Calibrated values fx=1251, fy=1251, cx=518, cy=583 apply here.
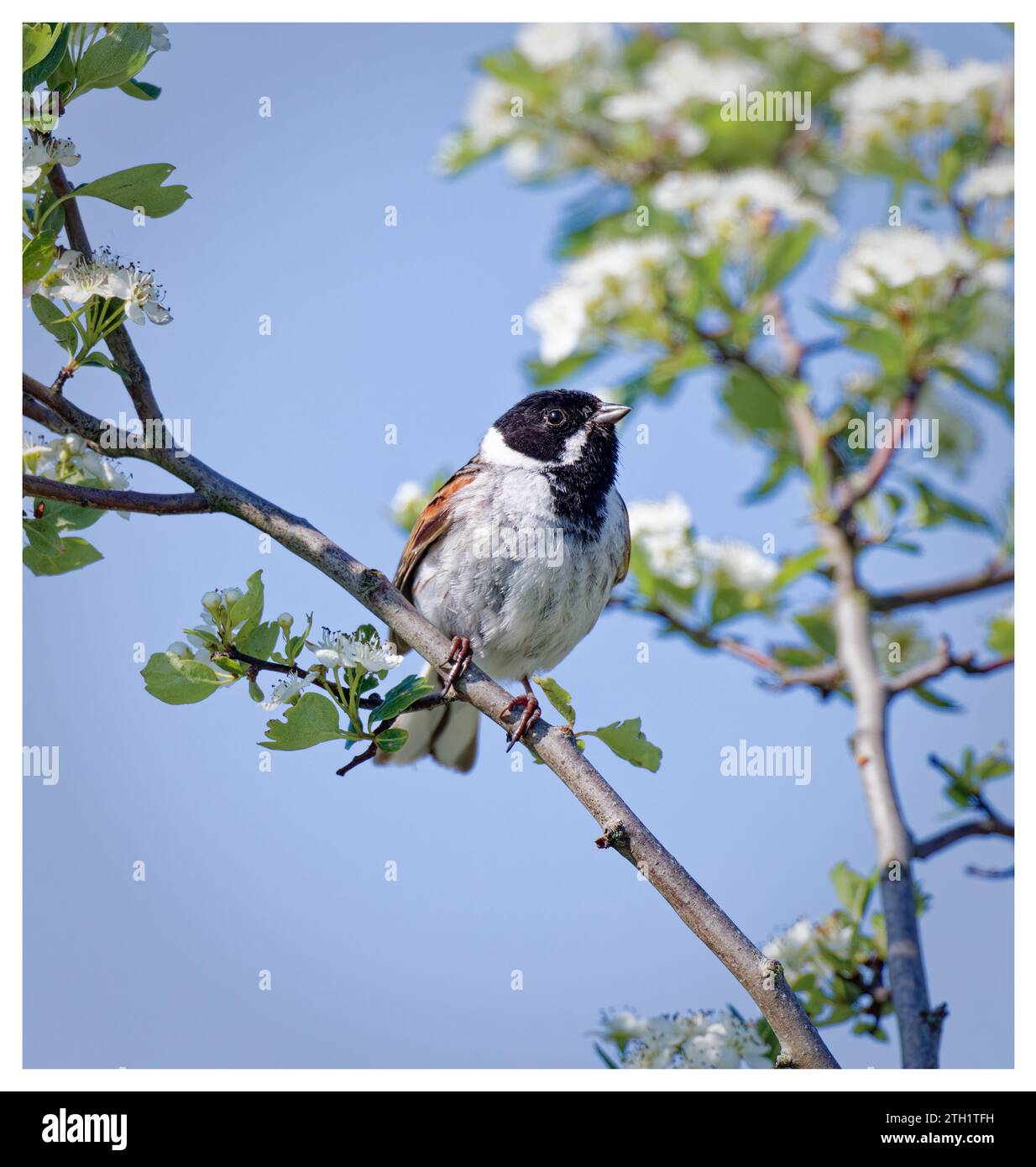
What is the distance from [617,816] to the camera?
188 centimetres

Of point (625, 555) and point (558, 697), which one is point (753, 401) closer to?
point (625, 555)

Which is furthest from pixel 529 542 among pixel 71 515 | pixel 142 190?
pixel 142 190

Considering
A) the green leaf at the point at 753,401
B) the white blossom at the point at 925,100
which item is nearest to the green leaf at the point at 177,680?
the green leaf at the point at 753,401

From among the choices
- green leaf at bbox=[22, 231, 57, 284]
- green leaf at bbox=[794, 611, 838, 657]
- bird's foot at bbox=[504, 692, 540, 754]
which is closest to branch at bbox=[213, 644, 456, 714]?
bird's foot at bbox=[504, 692, 540, 754]

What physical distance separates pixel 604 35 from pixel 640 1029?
3017 millimetres

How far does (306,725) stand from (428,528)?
4.21 ft

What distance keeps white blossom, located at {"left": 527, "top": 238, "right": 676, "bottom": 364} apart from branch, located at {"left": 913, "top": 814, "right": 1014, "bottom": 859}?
1.51m

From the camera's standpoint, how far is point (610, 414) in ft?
10.6

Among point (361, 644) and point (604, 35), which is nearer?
point (361, 644)

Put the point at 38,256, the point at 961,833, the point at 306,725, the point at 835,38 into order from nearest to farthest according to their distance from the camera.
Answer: the point at 306,725
the point at 38,256
the point at 961,833
the point at 835,38

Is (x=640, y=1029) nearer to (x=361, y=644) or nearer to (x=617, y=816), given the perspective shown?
(x=617, y=816)

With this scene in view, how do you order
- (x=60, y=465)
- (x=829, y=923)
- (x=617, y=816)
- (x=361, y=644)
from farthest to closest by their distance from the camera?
(x=829, y=923) → (x=60, y=465) → (x=361, y=644) → (x=617, y=816)

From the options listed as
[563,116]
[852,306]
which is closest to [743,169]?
[563,116]

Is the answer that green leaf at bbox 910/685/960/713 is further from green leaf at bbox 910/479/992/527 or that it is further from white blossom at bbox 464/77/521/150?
white blossom at bbox 464/77/521/150
